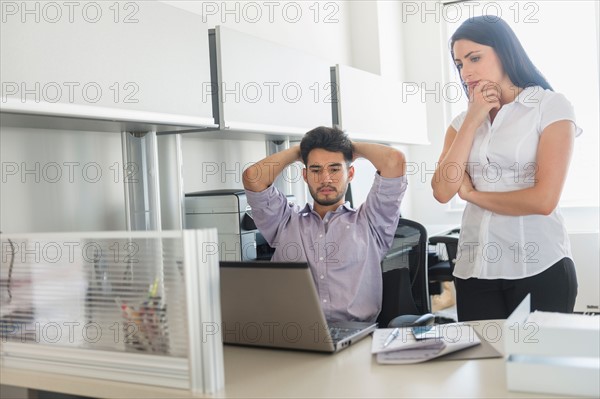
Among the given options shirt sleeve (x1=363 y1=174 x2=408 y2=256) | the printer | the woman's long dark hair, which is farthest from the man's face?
the woman's long dark hair

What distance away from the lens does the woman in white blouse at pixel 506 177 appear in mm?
1734

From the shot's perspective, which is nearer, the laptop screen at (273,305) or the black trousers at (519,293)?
the laptop screen at (273,305)

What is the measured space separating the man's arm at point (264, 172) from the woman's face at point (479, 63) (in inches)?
31.5

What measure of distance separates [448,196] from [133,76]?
1022 millimetres

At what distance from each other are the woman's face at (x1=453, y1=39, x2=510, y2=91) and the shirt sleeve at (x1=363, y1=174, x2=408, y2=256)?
50 centimetres

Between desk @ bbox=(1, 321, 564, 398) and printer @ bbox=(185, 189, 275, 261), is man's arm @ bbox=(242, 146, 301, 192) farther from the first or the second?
desk @ bbox=(1, 321, 564, 398)

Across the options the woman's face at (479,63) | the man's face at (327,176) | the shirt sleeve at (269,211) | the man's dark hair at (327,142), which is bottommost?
the shirt sleeve at (269,211)

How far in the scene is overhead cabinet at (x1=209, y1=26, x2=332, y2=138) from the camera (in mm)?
2297

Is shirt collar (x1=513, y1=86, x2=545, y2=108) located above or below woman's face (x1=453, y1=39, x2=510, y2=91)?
below

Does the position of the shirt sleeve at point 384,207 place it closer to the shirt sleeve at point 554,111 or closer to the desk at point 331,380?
the shirt sleeve at point 554,111

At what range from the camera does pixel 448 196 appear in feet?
6.28

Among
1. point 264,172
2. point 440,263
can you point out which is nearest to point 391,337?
point 264,172

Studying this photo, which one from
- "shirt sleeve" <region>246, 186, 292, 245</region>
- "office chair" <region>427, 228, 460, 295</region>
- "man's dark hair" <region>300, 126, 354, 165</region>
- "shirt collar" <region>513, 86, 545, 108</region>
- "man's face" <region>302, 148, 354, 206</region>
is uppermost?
"shirt collar" <region>513, 86, 545, 108</region>

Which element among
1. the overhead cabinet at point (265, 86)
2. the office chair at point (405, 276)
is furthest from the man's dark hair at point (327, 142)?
the office chair at point (405, 276)
